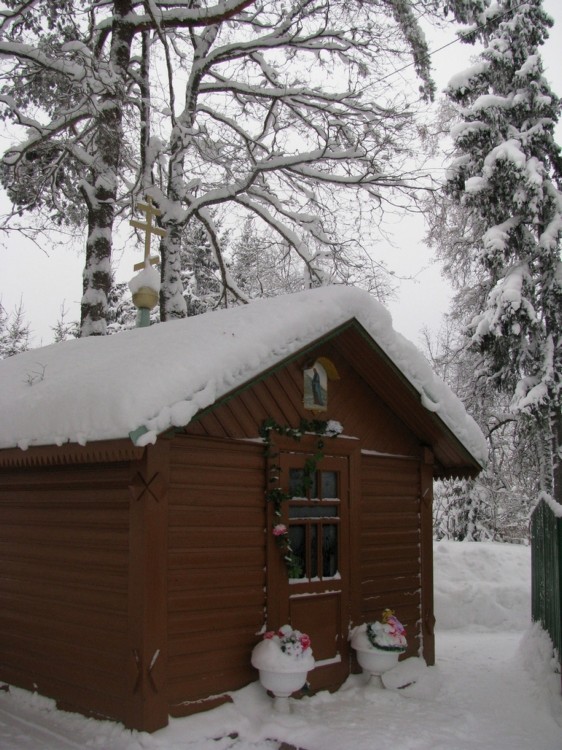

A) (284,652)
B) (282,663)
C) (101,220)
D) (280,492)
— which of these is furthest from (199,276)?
(282,663)

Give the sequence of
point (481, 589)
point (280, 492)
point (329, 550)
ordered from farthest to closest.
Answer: point (481, 589)
point (329, 550)
point (280, 492)

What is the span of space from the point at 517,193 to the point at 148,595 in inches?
417

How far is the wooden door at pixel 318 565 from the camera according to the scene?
6.91 metres

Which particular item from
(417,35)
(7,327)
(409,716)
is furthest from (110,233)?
(7,327)

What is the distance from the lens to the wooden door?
6.91 metres

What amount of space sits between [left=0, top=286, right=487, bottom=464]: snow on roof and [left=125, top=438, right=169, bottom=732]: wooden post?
0.63 metres

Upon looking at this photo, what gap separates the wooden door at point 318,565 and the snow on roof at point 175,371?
1369mm

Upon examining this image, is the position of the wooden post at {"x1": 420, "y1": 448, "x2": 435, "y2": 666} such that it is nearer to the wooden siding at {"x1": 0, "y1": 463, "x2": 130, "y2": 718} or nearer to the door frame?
the door frame

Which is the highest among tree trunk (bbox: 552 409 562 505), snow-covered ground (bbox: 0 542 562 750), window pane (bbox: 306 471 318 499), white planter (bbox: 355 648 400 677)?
tree trunk (bbox: 552 409 562 505)

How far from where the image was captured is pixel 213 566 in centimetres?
616

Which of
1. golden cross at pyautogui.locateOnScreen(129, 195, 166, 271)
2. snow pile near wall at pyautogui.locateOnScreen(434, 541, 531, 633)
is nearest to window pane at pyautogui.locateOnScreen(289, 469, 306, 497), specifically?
golden cross at pyautogui.locateOnScreen(129, 195, 166, 271)

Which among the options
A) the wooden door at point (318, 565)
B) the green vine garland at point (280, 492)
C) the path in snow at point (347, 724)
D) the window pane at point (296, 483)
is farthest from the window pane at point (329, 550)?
the path in snow at point (347, 724)

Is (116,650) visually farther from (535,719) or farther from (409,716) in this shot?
(535,719)

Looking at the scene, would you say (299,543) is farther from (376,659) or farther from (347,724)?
(347,724)
